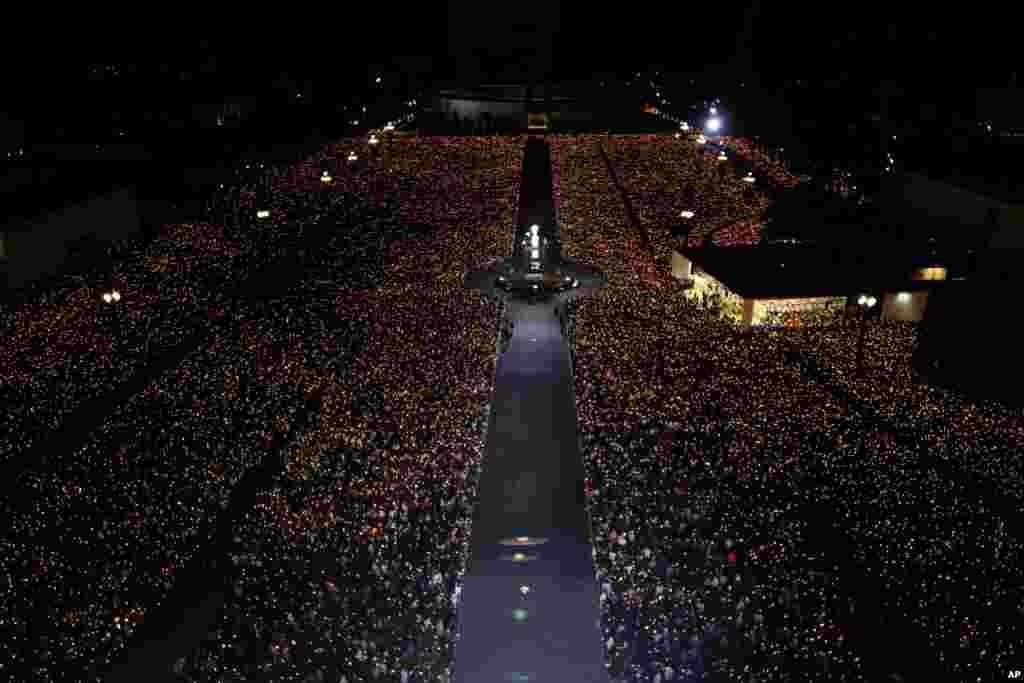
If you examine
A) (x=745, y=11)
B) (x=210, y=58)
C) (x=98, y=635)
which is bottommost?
(x=98, y=635)

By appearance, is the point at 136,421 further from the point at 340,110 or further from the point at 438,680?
the point at 340,110

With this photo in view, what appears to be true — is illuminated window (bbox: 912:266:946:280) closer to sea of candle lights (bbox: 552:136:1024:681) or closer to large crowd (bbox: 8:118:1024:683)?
large crowd (bbox: 8:118:1024:683)

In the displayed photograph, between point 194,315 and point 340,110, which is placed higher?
point 340,110

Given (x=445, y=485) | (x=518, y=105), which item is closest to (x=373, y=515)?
(x=445, y=485)

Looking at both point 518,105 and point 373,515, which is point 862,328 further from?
point 518,105

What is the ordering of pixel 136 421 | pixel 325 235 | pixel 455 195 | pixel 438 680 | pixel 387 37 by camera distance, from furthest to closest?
pixel 387 37, pixel 455 195, pixel 325 235, pixel 136 421, pixel 438 680

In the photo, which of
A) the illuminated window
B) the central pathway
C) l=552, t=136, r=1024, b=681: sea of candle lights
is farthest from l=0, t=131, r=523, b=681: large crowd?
the illuminated window

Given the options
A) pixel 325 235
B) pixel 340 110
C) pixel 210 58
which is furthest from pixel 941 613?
pixel 340 110

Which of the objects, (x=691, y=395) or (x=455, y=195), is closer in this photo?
(x=691, y=395)
